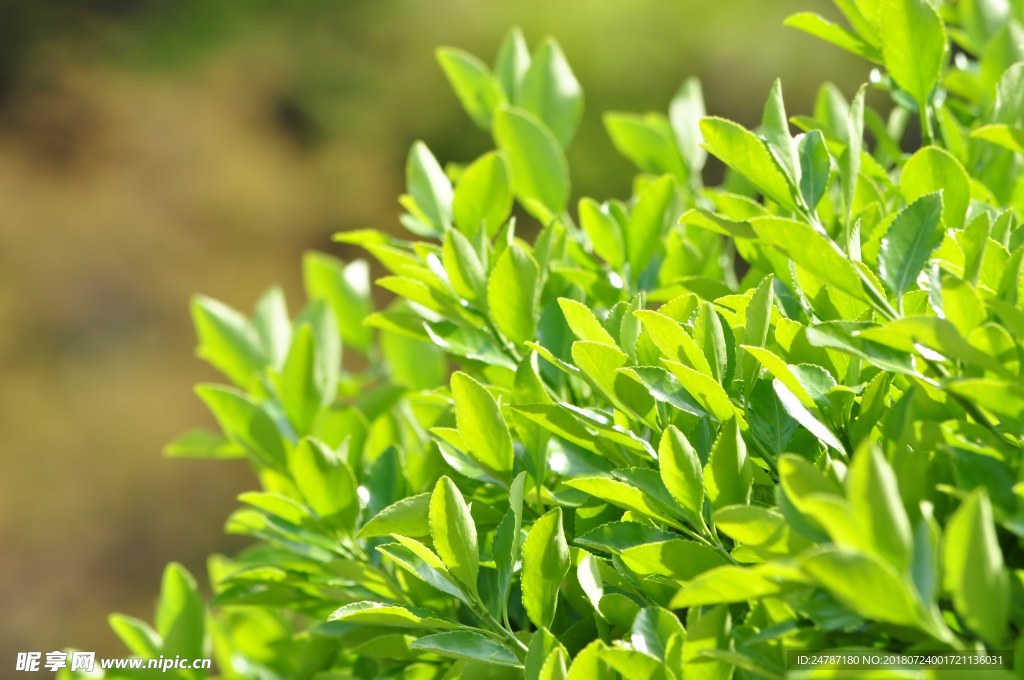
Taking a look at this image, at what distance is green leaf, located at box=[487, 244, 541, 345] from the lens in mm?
665

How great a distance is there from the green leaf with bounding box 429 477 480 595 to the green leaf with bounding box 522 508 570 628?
3 centimetres

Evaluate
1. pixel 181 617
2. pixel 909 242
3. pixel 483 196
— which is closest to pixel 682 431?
pixel 909 242

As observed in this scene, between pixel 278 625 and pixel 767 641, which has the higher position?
pixel 278 625

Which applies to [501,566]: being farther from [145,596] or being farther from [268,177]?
[268,177]

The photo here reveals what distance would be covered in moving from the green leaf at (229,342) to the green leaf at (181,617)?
0.66 feet

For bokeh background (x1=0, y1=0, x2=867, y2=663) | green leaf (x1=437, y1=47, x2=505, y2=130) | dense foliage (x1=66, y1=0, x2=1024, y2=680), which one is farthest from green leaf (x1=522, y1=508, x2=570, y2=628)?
bokeh background (x1=0, y1=0, x2=867, y2=663)

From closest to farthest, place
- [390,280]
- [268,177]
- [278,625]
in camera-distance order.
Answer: [390,280] < [278,625] < [268,177]

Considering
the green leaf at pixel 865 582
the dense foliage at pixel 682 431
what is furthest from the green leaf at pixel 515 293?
the green leaf at pixel 865 582

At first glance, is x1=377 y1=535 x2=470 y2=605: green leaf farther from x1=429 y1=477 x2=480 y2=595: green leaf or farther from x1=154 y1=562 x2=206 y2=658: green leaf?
x1=154 y1=562 x2=206 y2=658: green leaf

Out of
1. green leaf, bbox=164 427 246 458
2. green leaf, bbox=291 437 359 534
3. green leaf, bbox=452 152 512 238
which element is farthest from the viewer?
green leaf, bbox=164 427 246 458

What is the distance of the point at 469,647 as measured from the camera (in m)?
0.57

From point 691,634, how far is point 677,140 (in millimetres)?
A: 647

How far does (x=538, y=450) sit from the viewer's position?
0.66 meters

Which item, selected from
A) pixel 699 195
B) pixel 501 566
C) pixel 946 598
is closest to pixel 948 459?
pixel 946 598
